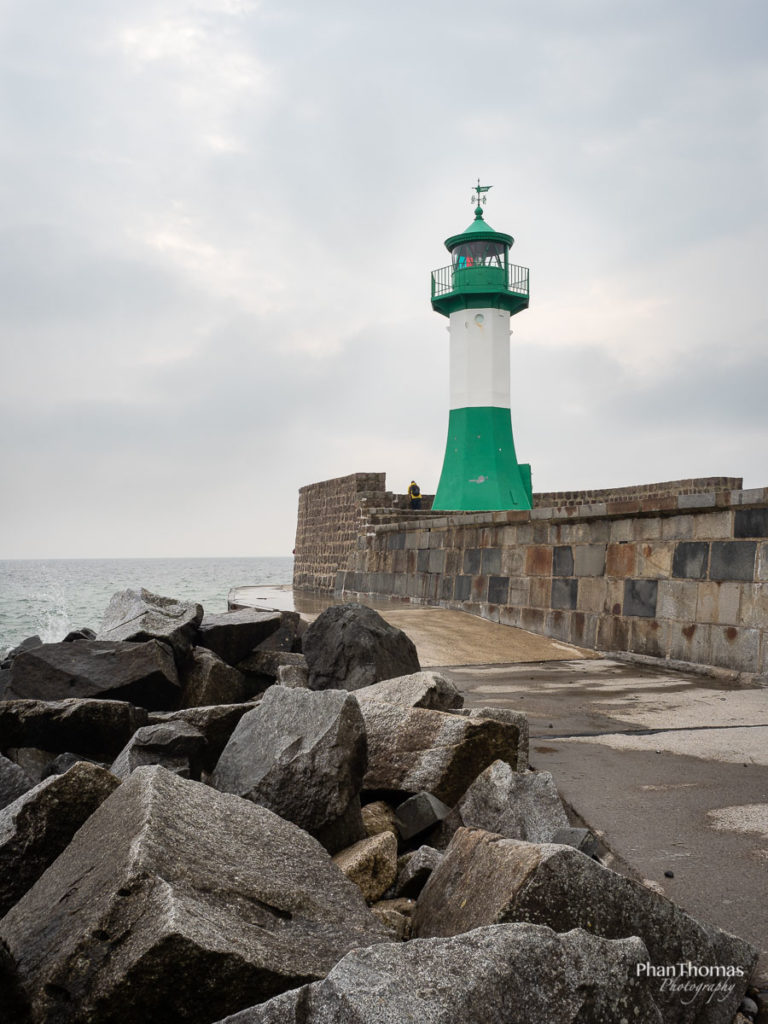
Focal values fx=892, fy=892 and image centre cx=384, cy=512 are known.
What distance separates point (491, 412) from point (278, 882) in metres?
22.7

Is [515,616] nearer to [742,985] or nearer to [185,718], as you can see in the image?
[185,718]

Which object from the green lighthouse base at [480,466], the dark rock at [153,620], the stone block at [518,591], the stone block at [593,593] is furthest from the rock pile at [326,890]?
the green lighthouse base at [480,466]

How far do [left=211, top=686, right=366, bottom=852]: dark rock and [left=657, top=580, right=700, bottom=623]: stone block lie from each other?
15.3 ft

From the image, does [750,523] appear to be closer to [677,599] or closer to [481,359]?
[677,599]

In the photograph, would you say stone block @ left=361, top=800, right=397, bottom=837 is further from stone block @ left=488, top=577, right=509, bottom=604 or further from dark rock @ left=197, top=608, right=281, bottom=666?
stone block @ left=488, top=577, right=509, bottom=604

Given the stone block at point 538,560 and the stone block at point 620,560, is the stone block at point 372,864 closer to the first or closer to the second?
the stone block at point 620,560

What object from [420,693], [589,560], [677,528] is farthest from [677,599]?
[420,693]

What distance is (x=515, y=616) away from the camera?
9.32 metres

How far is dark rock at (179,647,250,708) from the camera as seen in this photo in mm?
5211

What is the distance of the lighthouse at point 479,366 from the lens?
23859mm

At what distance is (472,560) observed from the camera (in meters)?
10.3

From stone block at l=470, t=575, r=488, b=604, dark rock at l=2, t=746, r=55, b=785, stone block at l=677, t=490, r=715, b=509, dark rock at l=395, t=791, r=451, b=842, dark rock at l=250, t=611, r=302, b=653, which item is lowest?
dark rock at l=2, t=746, r=55, b=785

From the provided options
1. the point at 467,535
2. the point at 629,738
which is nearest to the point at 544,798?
the point at 629,738

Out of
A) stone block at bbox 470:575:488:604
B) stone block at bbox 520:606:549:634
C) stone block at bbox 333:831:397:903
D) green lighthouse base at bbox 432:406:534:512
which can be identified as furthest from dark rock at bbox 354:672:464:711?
green lighthouse base at bbox 432:406:534:512
